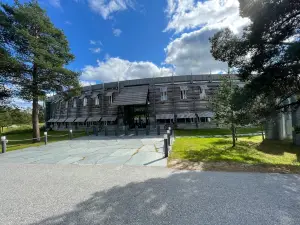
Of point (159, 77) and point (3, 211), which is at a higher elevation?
point (159, 77)

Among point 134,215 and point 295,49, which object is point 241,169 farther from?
point 295,49

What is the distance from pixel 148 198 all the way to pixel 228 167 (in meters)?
4.09

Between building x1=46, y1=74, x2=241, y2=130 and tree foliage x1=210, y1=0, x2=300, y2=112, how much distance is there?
1363cm

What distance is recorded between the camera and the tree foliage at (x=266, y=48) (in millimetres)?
6176

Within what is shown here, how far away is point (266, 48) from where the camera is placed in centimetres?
716

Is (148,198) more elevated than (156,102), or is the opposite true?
(156,102)

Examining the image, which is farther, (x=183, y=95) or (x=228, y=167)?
(x=183, y=95)

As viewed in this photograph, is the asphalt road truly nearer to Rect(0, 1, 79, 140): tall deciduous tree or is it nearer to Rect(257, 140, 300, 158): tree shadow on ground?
Rect(257, 140, 300, 158): tree shadow on ground

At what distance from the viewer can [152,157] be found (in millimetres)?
7480

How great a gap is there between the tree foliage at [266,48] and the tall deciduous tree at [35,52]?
14.1 meters

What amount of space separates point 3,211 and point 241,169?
23.2 feet

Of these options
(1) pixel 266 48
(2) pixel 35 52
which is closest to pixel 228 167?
(1) pixel 266 48

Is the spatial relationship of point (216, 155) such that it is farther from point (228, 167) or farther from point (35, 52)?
point (35, 52)

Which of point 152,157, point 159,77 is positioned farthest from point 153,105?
point 152,157
